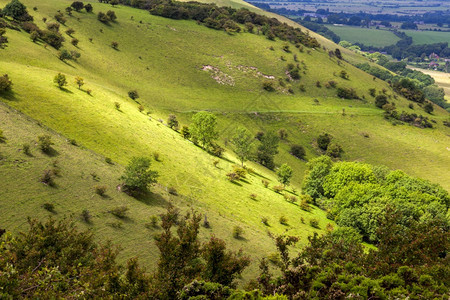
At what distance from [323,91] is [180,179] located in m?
125

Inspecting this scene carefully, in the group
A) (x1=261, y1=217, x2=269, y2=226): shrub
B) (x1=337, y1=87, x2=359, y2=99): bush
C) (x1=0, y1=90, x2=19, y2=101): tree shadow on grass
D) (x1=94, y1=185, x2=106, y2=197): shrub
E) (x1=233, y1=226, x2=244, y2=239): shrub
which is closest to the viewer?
(x1=94, y1=185, x2=106, y2=197): shrub

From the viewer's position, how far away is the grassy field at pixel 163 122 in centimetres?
4225

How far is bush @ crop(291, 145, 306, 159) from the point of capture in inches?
4574

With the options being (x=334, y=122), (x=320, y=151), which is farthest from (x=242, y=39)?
(x=320, y=151)

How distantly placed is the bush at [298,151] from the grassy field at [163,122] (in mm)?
3372

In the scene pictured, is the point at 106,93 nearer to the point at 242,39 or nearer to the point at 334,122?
the point at 334,122

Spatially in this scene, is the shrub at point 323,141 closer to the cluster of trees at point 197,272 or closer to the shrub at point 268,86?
the shrub at point 268,86

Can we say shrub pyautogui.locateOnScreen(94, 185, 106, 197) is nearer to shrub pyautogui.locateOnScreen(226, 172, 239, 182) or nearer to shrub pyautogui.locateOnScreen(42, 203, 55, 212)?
shrub pyautogui.locateOnScreen(42, 203, 55, 212)

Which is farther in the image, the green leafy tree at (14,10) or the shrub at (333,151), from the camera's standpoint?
the shrub at (333,151)

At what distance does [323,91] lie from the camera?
6422 inches

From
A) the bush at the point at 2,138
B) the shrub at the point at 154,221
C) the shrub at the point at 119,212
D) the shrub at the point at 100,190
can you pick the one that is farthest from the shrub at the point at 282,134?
the bush at the point at 2,138

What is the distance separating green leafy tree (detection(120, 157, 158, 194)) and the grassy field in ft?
6.02

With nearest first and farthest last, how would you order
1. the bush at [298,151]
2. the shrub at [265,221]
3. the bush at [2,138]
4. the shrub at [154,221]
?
the shrub at [154,221], the bush at [2,138], the shrub at [265,221], the bush at [298,151]

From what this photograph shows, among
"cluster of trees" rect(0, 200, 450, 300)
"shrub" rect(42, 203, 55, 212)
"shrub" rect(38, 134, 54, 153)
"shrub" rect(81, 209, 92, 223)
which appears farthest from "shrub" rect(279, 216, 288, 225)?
"shrub" rect(38, 134, 54, 153)
